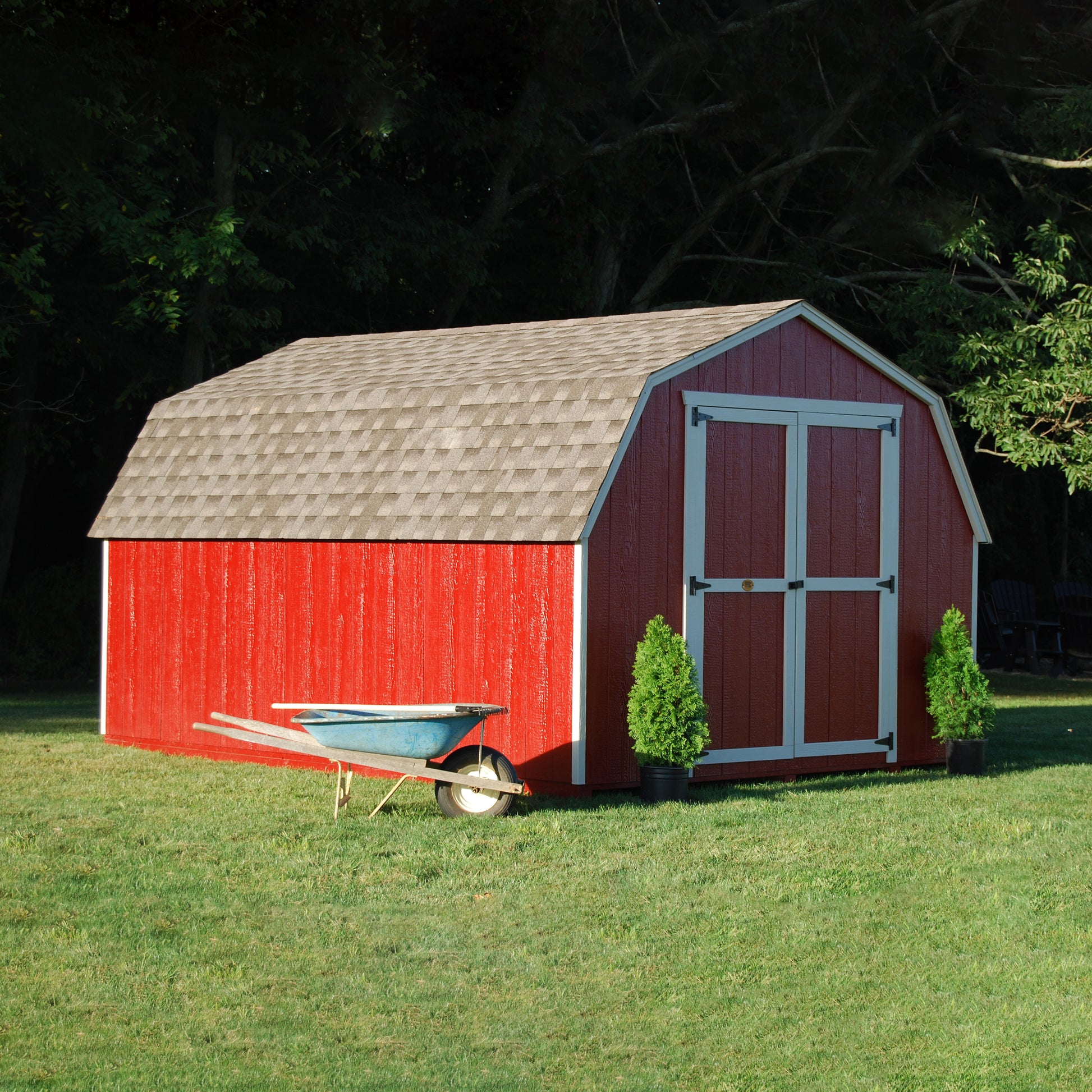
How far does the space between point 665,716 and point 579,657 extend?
72 cm

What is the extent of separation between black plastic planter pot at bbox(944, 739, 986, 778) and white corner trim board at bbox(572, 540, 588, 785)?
135 inches

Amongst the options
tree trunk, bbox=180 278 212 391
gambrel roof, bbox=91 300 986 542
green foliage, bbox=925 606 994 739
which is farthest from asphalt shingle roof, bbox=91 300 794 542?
tree trunk, bbox=180 278 212 391

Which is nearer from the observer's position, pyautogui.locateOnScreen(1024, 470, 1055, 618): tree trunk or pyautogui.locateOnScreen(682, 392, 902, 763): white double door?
pyautogui.locateOnScreen(682, 392, 902, 763): white double door

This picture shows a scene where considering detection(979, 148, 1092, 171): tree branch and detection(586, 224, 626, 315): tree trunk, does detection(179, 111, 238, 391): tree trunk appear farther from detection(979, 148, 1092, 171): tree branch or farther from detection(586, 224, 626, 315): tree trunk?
detection(979, 148, 1092, 171): tree branch

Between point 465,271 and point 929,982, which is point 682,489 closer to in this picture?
point 929,982

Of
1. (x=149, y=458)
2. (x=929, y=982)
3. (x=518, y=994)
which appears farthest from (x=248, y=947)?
(x=149, y=458)

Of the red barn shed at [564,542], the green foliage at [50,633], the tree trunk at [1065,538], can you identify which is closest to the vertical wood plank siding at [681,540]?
the red barn shed at [564,542]

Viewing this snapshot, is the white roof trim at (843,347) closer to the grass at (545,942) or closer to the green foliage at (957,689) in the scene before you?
the green foliage at (957,689)

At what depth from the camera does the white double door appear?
11773 mm

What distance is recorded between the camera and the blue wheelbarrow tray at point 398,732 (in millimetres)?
9789

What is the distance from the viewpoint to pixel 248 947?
22.5 ft

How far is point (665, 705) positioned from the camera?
10547 millimetres

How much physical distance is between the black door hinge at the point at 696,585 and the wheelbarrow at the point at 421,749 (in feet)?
7.12

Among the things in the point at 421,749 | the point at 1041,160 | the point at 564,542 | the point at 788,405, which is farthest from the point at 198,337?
the point at 421,749
